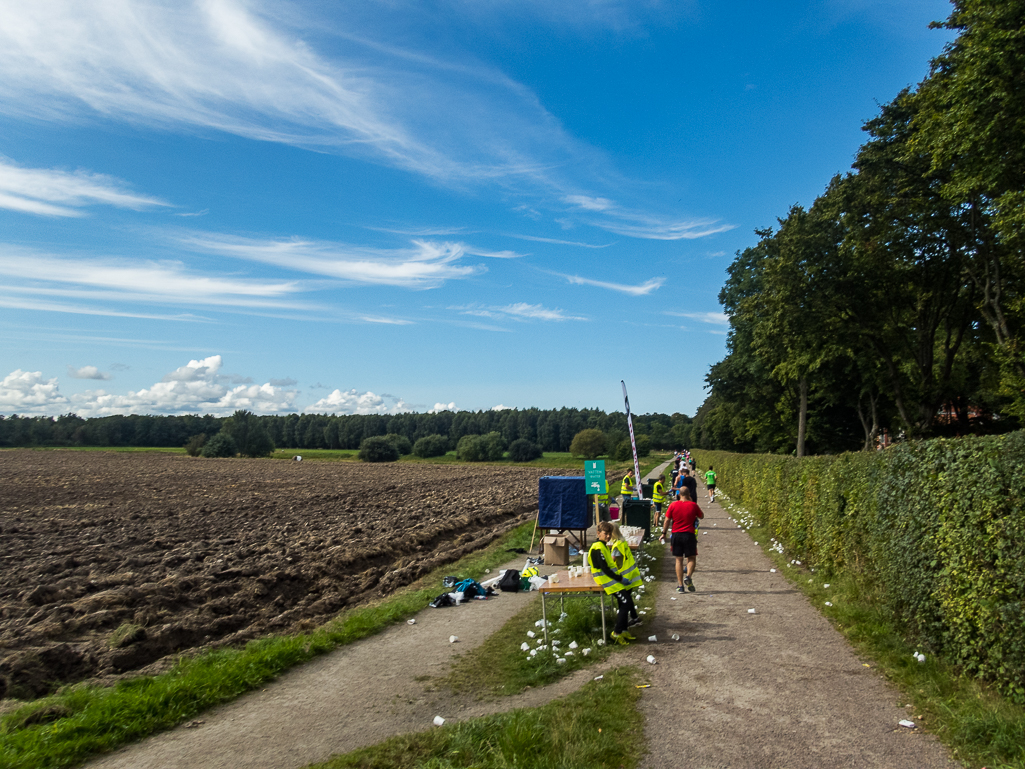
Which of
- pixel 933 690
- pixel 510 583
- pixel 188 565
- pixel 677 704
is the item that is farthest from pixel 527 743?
pixel 188 565

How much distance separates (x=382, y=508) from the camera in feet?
86.2

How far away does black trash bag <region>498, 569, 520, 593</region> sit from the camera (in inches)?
448

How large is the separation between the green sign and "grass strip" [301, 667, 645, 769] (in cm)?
886

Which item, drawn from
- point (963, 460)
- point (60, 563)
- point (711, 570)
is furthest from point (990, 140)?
point (60, 563)

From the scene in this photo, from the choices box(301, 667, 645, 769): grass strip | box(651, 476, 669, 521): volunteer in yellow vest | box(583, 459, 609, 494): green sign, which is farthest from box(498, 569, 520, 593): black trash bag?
box(651, 476, 669, 521): volunteer in yellow vest

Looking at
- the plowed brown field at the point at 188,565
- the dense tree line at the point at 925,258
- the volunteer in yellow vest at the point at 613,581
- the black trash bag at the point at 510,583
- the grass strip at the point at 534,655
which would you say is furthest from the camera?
the dense tree line at the point at 925,258

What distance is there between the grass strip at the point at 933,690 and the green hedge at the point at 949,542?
0.15 meters

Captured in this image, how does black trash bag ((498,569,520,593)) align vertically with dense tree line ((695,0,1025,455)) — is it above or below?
below

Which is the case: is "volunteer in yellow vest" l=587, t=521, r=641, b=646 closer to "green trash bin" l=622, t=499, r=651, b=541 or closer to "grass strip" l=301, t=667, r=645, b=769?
"grass strip" l=301, t=667, r=645, b=769

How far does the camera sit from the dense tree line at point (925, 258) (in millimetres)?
19703

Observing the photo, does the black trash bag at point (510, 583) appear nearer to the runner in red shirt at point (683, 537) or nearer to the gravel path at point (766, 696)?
the gravel path at point (766, 696)

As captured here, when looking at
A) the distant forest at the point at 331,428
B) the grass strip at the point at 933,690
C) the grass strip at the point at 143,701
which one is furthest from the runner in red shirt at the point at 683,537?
the distant forest at the point at 331,428

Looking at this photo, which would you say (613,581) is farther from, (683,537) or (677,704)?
(683,537)

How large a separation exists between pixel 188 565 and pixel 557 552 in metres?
7.68
